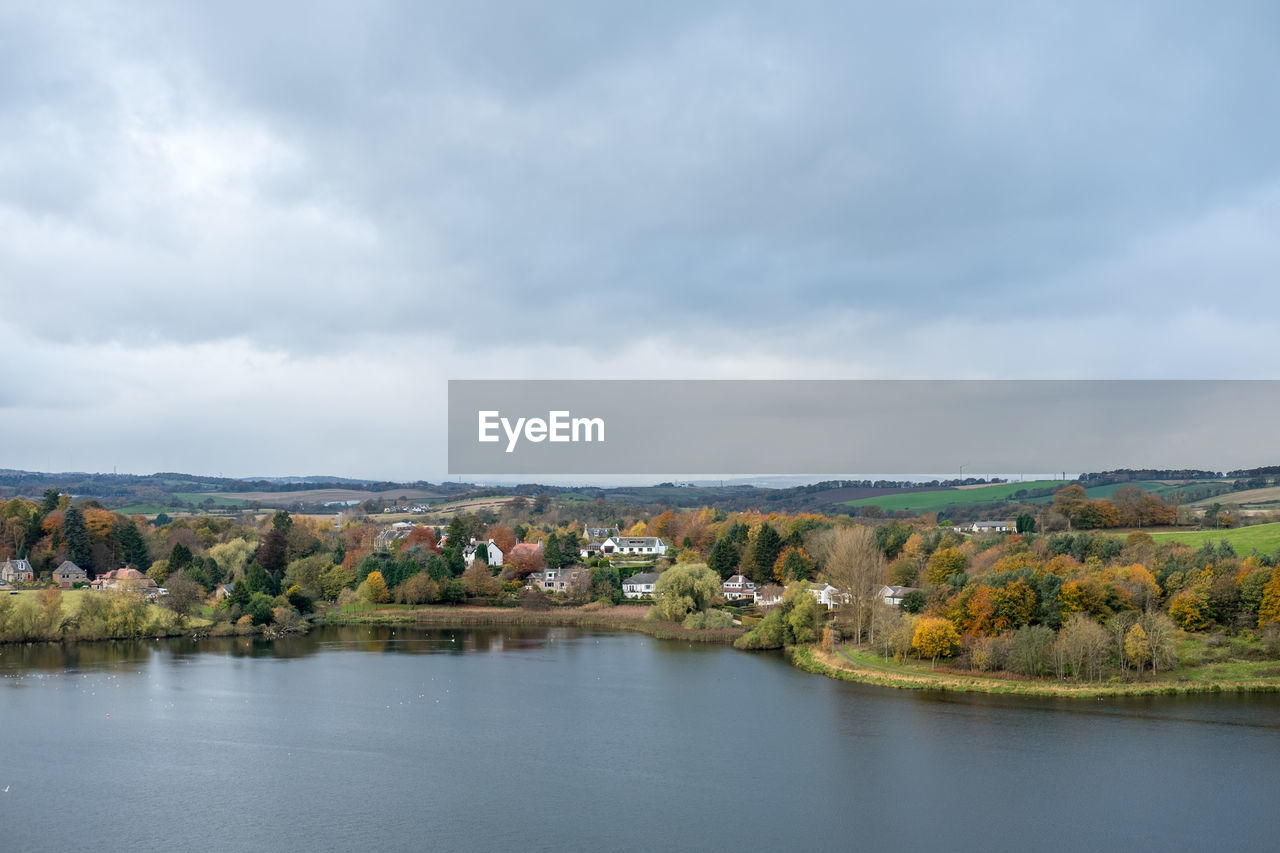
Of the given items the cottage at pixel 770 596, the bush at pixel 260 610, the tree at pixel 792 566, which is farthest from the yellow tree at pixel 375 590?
the tree at pixel 792 566

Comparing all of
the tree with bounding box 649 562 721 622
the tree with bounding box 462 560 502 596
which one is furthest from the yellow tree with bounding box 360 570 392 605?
the tree with bounding box 649 562 721 622

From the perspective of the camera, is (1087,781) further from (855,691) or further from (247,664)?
(247,664)

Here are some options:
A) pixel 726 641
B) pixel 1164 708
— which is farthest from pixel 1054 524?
pixel 1164 708

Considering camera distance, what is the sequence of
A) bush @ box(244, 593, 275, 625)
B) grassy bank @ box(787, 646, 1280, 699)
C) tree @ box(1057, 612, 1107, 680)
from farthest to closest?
1. bush @ box(244, 593, 275, 625)
2. tree @ box(1057, 612, 1107, 680)
3. grassy bank @ box(787, 646, 1280, 699)

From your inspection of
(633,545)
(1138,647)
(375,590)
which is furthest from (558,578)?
(1138,647)

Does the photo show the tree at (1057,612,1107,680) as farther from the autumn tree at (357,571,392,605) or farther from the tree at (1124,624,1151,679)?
the autumn tree at (357,571,392,605)

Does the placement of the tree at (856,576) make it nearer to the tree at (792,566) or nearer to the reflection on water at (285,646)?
the tree at (792,566)
